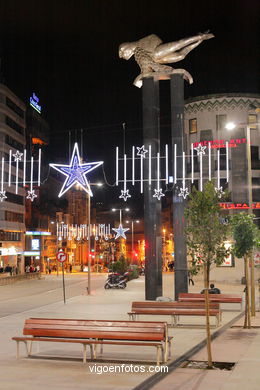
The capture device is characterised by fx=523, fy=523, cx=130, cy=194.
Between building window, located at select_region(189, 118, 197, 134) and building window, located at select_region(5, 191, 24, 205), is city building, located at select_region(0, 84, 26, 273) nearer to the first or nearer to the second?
building window, located at select_region(5, 191, 24, 205)

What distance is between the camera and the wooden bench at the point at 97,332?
12180 millimetres

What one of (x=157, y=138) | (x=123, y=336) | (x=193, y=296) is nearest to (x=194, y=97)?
(x=157, y=138)

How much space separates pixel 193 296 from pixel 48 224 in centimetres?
8346

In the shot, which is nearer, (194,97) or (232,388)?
(232,388)

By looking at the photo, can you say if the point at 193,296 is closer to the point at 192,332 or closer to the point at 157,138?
the point at 192,332

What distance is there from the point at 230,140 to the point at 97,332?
4424 cm

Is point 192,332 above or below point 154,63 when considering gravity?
below

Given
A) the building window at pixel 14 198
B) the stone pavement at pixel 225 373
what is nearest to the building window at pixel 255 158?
the building window at pixel 14 198

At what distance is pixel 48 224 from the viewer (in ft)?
346

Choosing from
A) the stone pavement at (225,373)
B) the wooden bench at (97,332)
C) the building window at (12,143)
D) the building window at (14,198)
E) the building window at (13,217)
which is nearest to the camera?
the stone pavement at (225,373)

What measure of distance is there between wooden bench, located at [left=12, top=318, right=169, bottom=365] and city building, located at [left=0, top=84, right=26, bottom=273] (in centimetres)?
5844

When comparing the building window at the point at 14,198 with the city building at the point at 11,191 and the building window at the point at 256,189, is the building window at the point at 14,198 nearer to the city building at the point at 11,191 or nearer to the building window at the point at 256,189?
the city building at the point at 11,191

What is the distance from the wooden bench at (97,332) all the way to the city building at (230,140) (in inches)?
1605

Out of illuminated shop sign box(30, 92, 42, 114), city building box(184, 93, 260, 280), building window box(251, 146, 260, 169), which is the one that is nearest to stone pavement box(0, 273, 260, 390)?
city building box(184, 93, 260, 280)
